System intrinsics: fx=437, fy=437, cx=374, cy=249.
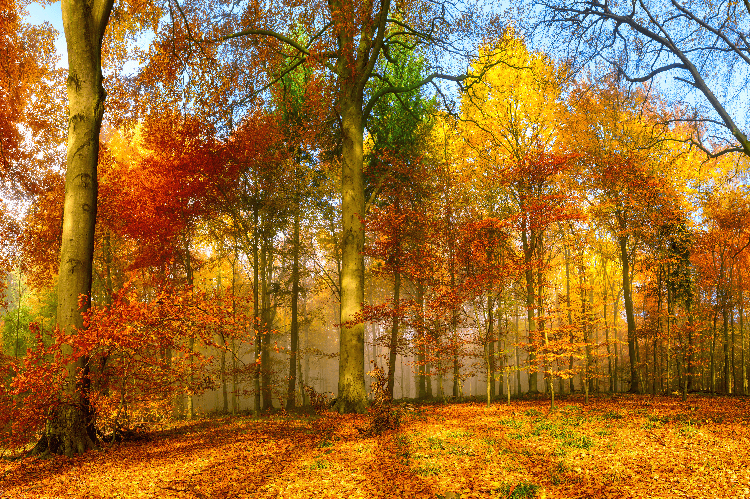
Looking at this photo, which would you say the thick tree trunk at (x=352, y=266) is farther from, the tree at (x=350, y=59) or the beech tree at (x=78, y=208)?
the beech tree at (x=78, y=208)

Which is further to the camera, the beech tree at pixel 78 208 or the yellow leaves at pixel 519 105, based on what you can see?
the yellow leaves at pixel 519 105

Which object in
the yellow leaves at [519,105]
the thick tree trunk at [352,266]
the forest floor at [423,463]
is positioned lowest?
the forest floor at [423,463]

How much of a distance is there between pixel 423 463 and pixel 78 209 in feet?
22.8

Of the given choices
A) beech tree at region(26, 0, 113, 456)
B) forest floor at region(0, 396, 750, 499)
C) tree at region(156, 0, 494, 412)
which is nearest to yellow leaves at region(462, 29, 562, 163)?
tree at region(156, 0, 494, 412)

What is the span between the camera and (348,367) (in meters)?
11.3

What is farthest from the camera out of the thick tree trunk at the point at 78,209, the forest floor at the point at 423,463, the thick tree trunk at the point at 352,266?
the thick tree trunk at the point at 352,266

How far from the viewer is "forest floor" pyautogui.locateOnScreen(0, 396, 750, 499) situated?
17.2 ft

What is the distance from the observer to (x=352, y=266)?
11617mm

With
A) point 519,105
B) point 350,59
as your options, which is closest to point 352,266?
point 350,59

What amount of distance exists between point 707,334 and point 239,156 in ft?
75.3

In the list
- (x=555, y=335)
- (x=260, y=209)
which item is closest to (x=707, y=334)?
(x=555, y=335)

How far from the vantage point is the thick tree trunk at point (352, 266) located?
1120 cm

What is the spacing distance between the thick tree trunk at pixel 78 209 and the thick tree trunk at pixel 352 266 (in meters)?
5.50

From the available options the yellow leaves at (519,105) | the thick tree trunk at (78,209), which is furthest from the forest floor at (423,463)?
the yellow leaves at (519,105)
